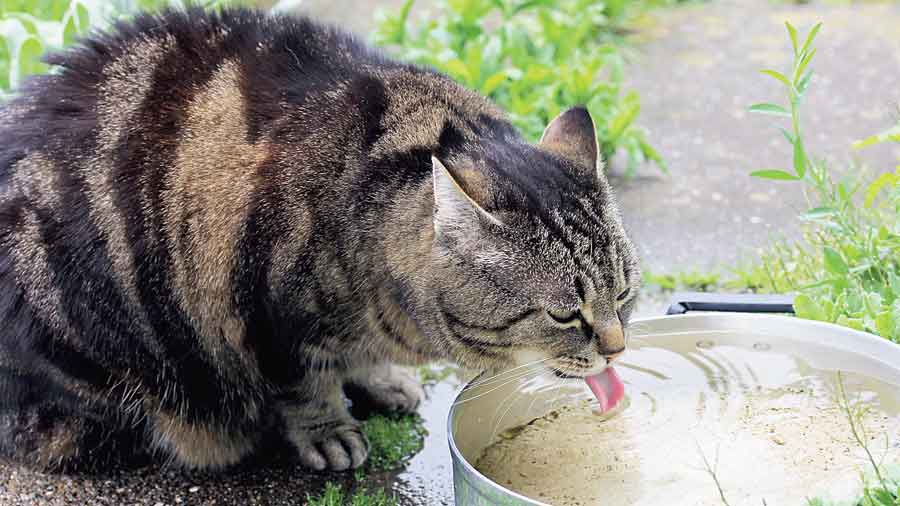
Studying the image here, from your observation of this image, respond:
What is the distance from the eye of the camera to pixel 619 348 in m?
2.61

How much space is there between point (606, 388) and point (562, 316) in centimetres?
27

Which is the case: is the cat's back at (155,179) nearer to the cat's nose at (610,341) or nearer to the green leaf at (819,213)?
the cat's nose at (610,341)

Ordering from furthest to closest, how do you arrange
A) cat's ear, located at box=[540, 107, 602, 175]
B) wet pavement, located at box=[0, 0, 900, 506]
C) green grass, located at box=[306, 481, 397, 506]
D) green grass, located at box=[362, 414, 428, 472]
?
green grass, located at box=[362, 414, 428, 472] < wet pavement, located at box=[0, 0, 900, 506] < green grass, located at box=[306, 481, 397, 506] < cat's ear, located at box=[540, 107, 602, 175]

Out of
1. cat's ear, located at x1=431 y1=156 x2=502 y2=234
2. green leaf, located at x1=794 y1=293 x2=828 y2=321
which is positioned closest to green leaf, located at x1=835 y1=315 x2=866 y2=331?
green leaf, located at x1=794 y1=293 x2=828 y2=321

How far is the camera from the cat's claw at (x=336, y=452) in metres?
3.03

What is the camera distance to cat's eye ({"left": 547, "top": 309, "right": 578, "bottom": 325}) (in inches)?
100

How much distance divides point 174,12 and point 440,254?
3.59 feet

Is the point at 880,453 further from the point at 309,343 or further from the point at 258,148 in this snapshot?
the point at 258,148

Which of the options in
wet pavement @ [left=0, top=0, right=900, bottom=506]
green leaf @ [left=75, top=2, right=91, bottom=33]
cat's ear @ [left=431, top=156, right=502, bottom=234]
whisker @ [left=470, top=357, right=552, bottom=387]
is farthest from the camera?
green leaf @ [left=75, top=2, right=91, bottom=33]

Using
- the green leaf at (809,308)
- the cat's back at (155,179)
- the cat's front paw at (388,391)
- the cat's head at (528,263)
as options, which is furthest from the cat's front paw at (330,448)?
the green leaf at (809,308)

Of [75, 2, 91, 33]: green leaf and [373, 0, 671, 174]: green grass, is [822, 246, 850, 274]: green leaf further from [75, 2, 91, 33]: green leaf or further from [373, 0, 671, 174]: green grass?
[75, 2, 91, 33]: green leaf

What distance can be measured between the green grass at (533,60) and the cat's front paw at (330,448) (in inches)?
60.5

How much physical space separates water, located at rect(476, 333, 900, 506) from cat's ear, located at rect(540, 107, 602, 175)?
0.51 m

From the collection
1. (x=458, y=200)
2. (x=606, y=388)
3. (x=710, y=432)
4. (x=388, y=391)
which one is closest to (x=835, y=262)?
(x=710, y=432)
